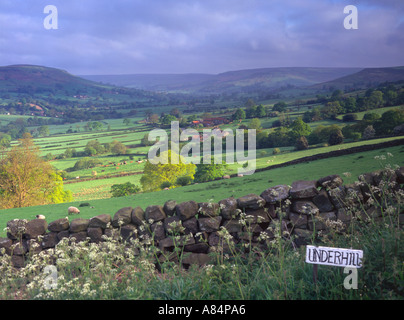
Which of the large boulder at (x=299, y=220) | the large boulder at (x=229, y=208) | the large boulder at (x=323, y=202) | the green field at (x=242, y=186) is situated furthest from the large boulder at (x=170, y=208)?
the green field at (x=242, y=186)

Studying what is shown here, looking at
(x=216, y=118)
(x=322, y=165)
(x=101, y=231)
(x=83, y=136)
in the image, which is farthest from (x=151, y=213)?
(x=83, y=136)

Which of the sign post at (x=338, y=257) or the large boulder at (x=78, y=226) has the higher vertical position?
the sign post at (x=338, y=257)

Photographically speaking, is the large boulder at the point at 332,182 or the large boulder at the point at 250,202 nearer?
the large boulder at the point at 332,182

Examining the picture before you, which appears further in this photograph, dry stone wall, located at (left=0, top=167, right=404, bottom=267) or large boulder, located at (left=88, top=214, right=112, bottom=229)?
large boulder, located at (left=88, top=214, right=112, bottom=229)

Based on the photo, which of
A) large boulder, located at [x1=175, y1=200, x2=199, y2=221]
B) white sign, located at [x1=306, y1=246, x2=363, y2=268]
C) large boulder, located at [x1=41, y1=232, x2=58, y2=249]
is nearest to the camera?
white sign, located at [x1=306, y1=246, x2=363, y2=268]

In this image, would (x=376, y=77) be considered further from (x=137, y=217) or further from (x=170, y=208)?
(x=137, y=217)

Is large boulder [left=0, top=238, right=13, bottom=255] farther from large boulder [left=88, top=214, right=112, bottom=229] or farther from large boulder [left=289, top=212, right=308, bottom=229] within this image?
large boulder [left=289, top=212, right=308, bottom=229]

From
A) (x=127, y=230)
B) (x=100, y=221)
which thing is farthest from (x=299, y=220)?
(x=100, y=221)

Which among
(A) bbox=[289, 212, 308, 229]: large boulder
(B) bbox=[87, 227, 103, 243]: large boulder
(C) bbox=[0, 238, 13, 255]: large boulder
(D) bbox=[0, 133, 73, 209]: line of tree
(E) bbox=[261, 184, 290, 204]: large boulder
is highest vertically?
(E) bbox=[261, 184, 290, 204]: large boulder

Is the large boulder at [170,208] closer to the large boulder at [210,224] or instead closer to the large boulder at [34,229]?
the large boulder at [210,224]

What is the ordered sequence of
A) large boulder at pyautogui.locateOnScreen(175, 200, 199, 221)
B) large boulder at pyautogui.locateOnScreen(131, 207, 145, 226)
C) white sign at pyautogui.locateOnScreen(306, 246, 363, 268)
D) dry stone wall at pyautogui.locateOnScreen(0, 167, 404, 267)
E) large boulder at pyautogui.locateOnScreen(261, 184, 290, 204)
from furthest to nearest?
large boulder at pyautogui.locateOnScreen(131, 207, 145, 226) < large boulder at pyautogui.locateOnScreen(175, 200, 199, 221) < large boulder at pyautogui.locateOnScreen(261, 184, 290, 204) < dry stone wall at pyautogui.locateOnScreen(0, 167, 404, 267) < white sign at pyautogui.locateOnScreen(306, 246, 363, 268)

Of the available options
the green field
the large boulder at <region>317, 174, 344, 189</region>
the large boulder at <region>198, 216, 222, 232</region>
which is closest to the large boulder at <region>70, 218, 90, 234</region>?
the large boulder at <region>198, 216, 222, 232</region>

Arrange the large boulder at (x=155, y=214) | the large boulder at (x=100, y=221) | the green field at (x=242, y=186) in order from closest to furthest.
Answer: the large boulder at (x=155, y=214)
the large boulder at (x=100, y=221)
the green field at (x=242, y=186)

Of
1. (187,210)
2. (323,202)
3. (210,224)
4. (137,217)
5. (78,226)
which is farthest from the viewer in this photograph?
(78,226)
